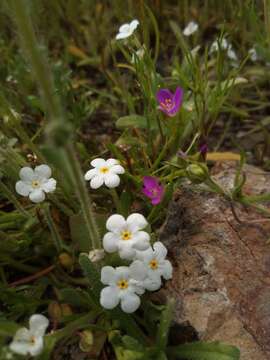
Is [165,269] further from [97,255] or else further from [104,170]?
[104,170]

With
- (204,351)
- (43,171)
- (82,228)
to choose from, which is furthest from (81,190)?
(204,351)

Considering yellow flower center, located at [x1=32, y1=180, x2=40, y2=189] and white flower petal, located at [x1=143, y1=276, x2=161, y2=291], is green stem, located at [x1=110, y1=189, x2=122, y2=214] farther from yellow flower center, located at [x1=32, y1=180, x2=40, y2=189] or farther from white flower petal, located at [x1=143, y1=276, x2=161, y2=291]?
white flower petal, located at [x1=143, y1=276, x2=161, y2=291]

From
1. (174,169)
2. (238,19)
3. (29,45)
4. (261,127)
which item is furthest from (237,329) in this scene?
(238,19)

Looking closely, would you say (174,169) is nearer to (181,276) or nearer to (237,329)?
(181,276)

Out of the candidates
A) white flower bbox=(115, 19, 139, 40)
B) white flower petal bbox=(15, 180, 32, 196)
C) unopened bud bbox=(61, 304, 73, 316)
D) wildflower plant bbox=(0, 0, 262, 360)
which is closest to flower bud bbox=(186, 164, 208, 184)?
wildflower plant bbox=(0, 0, 262, 360)

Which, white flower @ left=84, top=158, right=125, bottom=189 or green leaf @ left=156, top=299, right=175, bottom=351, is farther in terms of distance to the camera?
white flower @ left=84, top=158, right=125, bottom=189

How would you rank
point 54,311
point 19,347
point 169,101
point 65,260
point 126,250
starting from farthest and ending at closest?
point 169,101 → point 65,260 → point 54,311 → point 126,250 → point 19,347
